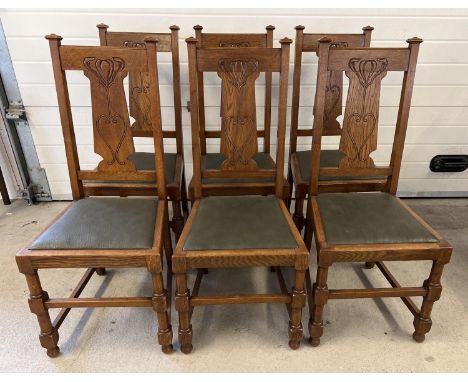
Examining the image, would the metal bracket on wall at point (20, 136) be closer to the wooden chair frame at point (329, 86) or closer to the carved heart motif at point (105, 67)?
the carved heart motif at point (105, 67)

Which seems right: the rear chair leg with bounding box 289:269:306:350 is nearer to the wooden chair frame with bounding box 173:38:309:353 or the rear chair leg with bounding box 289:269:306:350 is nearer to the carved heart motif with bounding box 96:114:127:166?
the wooden chair frame with bounding box 173:38:309:353

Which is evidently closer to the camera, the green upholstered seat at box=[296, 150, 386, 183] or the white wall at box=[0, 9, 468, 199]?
the green upholstered seat at box=[296, 150, 386, 183]

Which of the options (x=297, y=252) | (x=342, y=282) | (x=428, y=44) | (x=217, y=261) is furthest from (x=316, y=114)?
(x=428, y=44)

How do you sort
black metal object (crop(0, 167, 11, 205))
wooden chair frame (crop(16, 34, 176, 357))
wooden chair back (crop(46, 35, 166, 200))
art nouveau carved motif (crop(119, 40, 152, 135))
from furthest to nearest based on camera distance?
black metal object (crop(0, 167, 11, 205)) < art nouveau carved motif (crop(119, 40, 152, 135)) < wooden chair back (crop(46, 35, 166, 200)) < wooden chair frame (crop(16, 34, 176, 357))

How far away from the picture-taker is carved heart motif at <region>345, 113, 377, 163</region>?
1408mm

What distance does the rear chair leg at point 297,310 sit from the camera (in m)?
1.27

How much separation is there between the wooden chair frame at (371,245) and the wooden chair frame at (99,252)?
1.96 ft

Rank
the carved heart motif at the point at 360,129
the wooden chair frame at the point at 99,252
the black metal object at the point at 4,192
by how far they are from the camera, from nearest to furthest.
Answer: the wooden chair frame at the point at 99,252 < the carved heart motif at the point at 360,129 < the black metal object at the point at 4,192

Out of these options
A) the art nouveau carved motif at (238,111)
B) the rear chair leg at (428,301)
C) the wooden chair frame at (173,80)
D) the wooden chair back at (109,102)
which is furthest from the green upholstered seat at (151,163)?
the rear chair leg at (428,301)

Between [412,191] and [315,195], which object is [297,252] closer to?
[315,195]

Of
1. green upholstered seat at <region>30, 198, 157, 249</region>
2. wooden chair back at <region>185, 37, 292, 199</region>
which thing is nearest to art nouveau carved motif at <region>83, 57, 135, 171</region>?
green upholstered seat at <region>30, 198, 157, 249</region>

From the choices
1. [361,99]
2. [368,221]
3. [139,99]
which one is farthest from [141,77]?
[368,221]

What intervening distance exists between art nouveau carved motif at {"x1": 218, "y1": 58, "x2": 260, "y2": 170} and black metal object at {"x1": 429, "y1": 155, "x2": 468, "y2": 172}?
1.81 m
